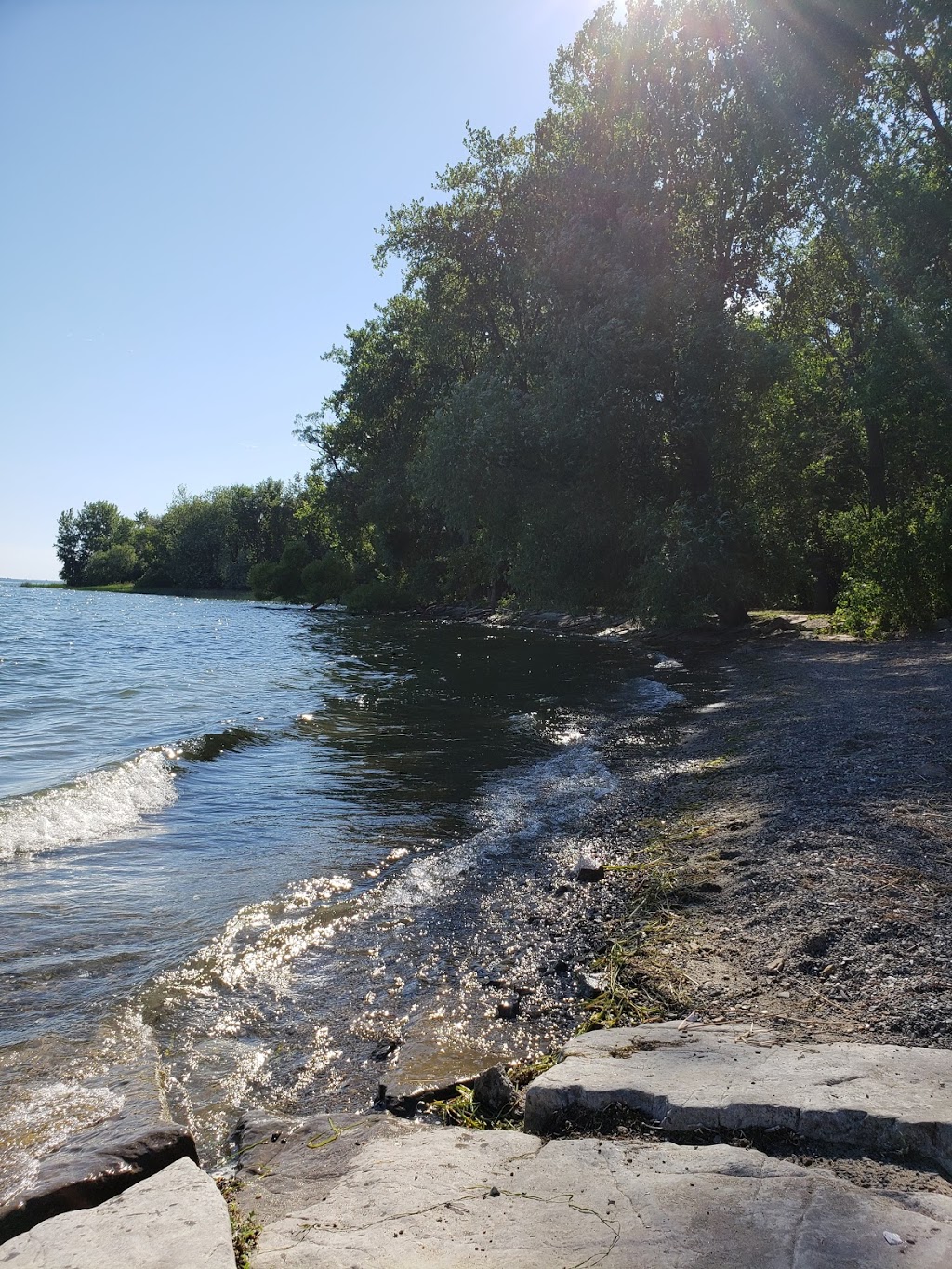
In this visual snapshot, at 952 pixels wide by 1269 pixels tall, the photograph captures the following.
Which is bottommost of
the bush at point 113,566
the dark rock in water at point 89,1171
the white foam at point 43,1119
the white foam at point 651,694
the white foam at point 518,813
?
the white foam at point 43,1119

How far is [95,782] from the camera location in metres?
10.6

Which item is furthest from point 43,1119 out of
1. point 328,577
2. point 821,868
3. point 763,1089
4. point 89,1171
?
point 328,577

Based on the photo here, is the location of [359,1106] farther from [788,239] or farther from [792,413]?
[788,239]

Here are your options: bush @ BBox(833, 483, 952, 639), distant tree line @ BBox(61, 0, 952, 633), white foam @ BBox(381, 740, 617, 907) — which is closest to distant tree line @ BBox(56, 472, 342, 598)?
distant tree line @ BBox(61, 0, 952, 633)

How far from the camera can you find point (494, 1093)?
393cm

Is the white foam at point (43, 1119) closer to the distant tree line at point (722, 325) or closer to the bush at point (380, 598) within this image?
the distant tree line at point (722, 325)

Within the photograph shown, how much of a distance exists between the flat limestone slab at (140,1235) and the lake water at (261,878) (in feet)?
3.20

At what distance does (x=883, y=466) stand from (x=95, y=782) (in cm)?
2831

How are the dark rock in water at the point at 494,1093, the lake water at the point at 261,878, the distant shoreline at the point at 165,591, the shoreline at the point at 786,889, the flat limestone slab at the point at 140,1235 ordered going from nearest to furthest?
the flat limestone slab at the point at 140,1235
the dark rock in water at the point at 494,1093
the shoreline at the point at 786,889
the lake water at the point at 261,878
the distant shoreline at the point at 165,591

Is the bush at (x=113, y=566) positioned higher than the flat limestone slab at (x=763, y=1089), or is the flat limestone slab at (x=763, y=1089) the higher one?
the bush at (x=113, y=566)

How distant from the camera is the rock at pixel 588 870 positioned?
281 inches

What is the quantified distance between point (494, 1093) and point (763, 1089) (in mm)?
1286


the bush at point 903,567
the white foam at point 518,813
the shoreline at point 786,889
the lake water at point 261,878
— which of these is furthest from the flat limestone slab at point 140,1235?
the bush at point 903,567

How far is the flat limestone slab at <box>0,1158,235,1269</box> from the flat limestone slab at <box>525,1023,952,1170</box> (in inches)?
52.7
